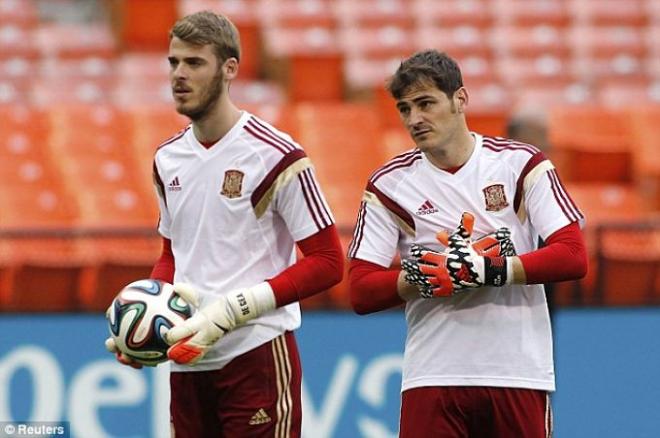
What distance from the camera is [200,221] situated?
5.10 meters

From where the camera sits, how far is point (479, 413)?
4.98 meters

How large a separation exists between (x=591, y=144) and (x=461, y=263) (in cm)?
745

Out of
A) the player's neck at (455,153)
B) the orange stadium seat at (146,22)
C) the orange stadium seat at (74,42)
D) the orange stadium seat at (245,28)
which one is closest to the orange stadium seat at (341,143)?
the orange stadium seat at (245,28)

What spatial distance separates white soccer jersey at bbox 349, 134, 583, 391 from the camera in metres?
4.98

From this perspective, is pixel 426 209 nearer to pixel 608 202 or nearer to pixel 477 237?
pixel 477 237

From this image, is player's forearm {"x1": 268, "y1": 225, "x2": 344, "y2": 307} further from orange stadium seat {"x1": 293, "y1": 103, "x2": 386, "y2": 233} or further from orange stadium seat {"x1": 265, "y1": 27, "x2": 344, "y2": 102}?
orange stadium seat {"x1": 265, "y1": 27, "x2": 344, "y2": 102}

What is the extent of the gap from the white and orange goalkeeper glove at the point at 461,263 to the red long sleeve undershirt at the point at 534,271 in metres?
0.09

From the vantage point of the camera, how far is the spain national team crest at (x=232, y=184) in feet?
16.6

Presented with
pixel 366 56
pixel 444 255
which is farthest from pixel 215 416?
pixel 366 56

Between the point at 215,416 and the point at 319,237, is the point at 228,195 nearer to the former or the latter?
the point at 319,237

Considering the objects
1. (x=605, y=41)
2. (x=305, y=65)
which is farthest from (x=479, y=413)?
(x=605, y=41)

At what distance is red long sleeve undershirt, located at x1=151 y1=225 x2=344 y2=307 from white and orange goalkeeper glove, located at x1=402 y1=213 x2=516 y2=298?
32 cm

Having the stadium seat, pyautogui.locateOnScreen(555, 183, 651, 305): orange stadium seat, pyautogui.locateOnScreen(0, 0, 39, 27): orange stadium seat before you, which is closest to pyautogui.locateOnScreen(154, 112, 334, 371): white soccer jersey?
the stadium seat

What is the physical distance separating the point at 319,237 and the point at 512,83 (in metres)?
8.72
